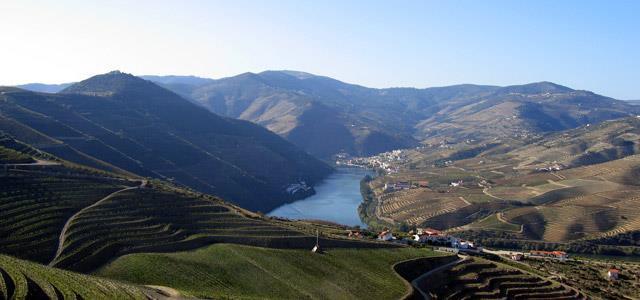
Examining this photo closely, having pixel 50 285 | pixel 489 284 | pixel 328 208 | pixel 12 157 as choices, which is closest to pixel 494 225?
pixel 328 208

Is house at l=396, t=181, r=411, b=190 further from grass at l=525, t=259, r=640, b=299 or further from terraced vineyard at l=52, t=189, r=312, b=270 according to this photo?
terraced vineyard at l=52, t=189, r=312, b=270

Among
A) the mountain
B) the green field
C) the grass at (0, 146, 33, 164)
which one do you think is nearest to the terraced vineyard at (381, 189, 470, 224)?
the mountain

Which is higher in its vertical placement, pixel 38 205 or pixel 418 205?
pixel 38 205

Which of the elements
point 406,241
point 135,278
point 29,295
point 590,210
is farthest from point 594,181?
point 29,295

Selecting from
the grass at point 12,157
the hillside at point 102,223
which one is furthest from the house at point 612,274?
the grass at point 12,157

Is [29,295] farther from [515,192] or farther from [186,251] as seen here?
[515,192]

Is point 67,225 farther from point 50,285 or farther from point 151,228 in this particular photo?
point 50,285
